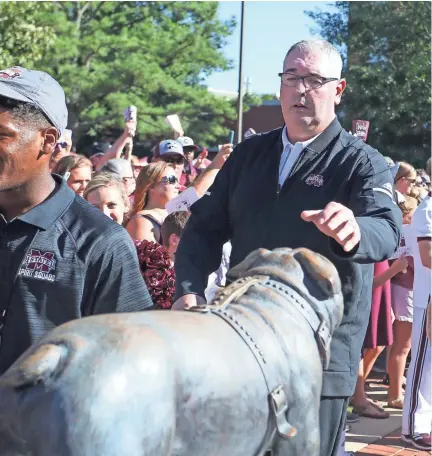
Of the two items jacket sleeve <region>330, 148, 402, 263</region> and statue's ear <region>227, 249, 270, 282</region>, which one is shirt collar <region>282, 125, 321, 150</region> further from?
statue's ear <region>227, 249, 270, 282</region>

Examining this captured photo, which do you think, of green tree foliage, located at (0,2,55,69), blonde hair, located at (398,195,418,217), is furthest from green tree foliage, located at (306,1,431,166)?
blonde hair, located at (398,195,418,217)

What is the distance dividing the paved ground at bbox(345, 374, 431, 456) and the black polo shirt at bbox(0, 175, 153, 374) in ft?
14.3

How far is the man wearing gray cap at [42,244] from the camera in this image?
2236mm

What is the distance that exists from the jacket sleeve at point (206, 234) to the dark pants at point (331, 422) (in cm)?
64

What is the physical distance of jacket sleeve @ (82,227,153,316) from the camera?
2.29 metres

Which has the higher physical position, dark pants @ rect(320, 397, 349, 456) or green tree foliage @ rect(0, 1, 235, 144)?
green tree foliage @ rect(0, 1, 235, 144)

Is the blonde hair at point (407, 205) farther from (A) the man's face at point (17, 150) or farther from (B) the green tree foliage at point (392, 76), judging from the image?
(B) the green tree foliage at point (392, 76)

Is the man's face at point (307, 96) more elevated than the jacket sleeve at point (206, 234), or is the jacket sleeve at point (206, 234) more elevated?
the man's face at point (307, 96)

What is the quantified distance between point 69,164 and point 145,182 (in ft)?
1.97

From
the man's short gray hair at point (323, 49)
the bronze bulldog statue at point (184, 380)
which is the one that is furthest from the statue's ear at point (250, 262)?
the man's short gray hair at point (323, 49)

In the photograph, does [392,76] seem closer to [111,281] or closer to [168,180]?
[168,180]

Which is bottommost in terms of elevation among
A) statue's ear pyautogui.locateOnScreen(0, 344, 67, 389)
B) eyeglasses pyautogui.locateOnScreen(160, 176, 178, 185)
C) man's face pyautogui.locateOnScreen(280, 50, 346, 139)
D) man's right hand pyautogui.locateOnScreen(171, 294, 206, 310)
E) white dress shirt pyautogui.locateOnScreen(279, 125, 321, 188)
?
eyeglasses pyautogui.locateOnScreen(160, 176, 178, 185)

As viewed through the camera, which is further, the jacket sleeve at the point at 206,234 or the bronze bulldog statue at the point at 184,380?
the jacket sleeve at the point at 206,234

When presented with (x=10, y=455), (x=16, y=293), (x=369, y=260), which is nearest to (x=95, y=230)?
(x=16, y=293)
